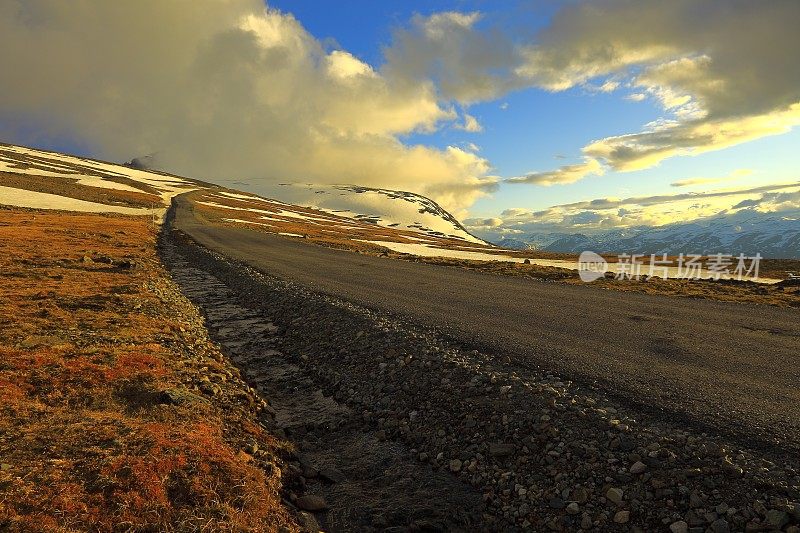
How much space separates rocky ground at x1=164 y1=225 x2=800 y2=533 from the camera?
6.20 m

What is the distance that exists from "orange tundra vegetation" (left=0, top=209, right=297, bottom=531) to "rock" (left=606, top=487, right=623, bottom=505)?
4827 mm

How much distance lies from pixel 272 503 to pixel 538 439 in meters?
4.92

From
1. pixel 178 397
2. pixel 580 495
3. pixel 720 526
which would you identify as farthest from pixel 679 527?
pixel 178 397

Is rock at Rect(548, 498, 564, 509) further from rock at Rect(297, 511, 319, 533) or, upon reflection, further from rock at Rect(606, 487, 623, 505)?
rock at Rect(297, 511, 319, 533)

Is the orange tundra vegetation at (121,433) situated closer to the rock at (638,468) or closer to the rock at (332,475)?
the rock at (332,475)

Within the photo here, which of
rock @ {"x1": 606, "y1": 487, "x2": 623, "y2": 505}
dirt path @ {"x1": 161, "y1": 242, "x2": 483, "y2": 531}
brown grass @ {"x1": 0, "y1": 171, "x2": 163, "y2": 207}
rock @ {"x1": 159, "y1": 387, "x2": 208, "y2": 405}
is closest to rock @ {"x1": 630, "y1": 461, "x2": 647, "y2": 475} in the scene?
rock @ {"x1": 606, "y1": 487, "x2": 623, "y2": 505}

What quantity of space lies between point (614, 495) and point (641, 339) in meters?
8.66

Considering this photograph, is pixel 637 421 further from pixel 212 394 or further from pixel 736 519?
pixel 212 394

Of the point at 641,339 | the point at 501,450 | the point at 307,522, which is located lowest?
the point at 307,522

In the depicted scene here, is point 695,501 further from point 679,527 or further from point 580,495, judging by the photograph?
point 580,495

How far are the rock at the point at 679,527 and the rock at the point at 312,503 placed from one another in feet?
17.2

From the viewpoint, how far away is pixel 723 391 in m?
9.35

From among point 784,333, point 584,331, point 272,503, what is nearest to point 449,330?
point 584,331

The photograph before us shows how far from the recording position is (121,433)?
7332mm
